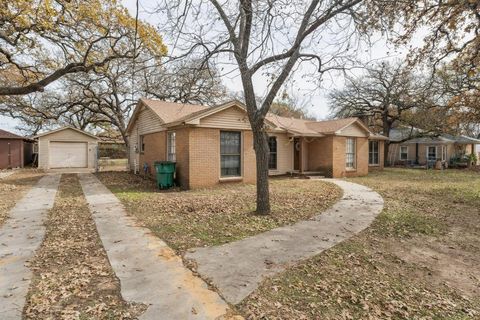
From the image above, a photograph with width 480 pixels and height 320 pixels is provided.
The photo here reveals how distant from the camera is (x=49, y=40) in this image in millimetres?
12516

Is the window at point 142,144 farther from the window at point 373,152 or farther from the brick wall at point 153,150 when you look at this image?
the window at point 373,152

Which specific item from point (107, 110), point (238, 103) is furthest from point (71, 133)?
point (238, 103)

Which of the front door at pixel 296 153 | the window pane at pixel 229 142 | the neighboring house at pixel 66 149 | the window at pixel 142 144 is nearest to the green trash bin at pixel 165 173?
the window pane at pixel 229 142

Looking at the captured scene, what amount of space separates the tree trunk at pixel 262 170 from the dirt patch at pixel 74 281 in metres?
3.89

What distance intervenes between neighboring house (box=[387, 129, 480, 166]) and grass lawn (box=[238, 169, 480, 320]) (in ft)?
81.4

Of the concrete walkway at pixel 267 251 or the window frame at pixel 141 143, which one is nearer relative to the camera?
the concrete walkway at pixel 267 251

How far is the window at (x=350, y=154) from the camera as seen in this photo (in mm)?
18562

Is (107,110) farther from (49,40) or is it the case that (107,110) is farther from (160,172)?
(160,172)

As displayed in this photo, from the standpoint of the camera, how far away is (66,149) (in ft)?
72.4

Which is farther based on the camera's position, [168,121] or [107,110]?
[107,110]

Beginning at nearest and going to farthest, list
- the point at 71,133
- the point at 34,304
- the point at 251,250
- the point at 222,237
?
1. the point at 34,304
2. the point at 251,250
3. the point at 222,237
4. the point at 71,133

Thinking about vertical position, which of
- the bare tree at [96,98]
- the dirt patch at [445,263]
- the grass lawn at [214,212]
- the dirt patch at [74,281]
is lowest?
the dirt patch at [445,263]

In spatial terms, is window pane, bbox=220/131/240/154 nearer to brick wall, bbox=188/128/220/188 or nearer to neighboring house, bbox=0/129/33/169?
brick wall, bbox=188/128/220/188

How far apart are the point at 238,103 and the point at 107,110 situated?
17.6 metres
